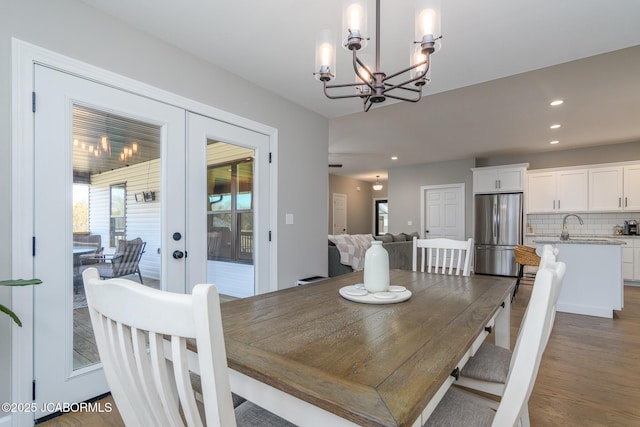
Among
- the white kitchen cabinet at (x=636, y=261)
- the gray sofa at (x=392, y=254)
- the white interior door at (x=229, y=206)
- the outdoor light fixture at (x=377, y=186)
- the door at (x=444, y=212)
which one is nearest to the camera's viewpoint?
the white interior door at (x=229, y=206)

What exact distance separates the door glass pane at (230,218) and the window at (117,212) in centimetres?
63

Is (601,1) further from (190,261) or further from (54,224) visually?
(54,224)

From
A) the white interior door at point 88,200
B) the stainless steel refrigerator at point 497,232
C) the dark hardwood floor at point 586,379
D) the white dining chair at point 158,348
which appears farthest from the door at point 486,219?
the white dining chair at point 158,348

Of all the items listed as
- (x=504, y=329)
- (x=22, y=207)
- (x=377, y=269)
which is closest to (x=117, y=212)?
(x=22, y=207)

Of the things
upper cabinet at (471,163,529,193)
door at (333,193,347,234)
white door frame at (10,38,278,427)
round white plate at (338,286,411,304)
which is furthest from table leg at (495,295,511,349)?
door at (333,193,347,234)

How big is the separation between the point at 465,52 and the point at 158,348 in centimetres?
272

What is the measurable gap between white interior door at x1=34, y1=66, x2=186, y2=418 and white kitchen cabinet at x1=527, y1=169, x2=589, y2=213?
6.64 meters

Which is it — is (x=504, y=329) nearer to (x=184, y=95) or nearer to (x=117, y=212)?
(x=117, y=212)

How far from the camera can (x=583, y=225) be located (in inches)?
237

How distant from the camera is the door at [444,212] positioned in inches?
284

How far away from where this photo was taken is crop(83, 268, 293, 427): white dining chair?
20.4 inches

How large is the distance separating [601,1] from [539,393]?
2424 mm

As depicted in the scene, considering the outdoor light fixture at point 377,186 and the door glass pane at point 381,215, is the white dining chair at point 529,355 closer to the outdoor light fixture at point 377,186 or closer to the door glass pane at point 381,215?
the outdoor light fixture at point 377,186

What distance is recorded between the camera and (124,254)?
2117 mm
